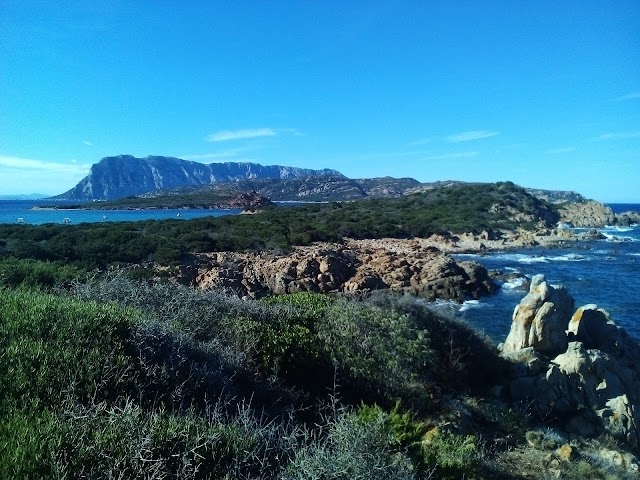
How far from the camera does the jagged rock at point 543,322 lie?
12.1m

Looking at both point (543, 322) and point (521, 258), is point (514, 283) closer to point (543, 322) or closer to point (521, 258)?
point (521, 258)

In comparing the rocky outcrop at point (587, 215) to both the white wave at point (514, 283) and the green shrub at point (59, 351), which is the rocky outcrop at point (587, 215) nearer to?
the white wave at point (514, 283)

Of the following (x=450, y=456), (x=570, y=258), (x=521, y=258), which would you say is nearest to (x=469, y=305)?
(x=521, y=258)

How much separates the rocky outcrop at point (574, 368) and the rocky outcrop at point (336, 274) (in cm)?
1029

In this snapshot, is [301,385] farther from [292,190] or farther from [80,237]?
[292,190]

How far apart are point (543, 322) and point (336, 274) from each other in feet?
42.3

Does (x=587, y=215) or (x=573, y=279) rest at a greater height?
(x=587, y=215)

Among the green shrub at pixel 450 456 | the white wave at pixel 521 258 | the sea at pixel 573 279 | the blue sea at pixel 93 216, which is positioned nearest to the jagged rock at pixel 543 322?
the sea at pixel 573 279

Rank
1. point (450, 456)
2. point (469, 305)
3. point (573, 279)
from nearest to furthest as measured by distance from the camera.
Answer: point (450, 456) → point (469, 305) → point (573, 279)

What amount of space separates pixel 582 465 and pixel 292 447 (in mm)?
4808

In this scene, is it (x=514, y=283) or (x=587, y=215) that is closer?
(x=514, y=283)

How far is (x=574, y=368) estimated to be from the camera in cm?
1054

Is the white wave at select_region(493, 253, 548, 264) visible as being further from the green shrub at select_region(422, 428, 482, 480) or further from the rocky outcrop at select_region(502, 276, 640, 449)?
the green shrub at select_region(422, 428, 482, 480)

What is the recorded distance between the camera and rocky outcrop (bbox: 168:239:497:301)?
22.0 metres
